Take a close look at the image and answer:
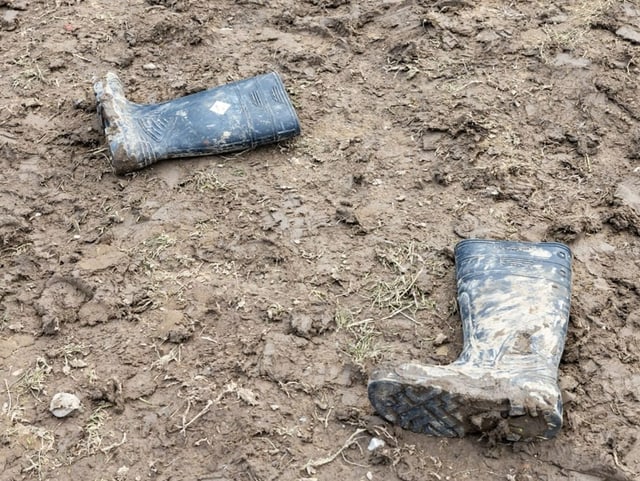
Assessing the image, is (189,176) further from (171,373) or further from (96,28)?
(96,28)

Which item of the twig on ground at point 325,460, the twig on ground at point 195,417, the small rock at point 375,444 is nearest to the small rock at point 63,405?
the twig on ground at point 195,417

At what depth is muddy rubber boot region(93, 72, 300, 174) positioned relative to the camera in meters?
2.88

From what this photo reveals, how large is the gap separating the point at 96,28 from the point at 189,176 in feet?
3.65

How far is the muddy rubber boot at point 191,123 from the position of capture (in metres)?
2.88

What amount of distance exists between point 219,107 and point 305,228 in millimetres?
641

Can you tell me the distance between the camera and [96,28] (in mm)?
3582

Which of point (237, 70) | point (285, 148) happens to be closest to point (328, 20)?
point (237, 70)

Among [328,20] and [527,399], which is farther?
[328,20]

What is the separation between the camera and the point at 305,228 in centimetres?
267

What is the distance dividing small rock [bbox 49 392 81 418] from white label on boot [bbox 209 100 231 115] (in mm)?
1224

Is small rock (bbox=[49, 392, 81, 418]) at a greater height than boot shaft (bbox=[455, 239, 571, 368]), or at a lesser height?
lesser

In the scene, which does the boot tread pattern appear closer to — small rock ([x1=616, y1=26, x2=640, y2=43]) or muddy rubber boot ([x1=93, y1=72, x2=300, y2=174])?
muddy rubber boot ([x1=93, y1=72, x2=300, y2=174])

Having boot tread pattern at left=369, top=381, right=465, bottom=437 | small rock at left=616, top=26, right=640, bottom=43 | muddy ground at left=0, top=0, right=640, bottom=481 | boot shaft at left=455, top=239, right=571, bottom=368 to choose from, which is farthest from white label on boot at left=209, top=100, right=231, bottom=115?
small rock at left=616, top=26, right=640, bottom=43

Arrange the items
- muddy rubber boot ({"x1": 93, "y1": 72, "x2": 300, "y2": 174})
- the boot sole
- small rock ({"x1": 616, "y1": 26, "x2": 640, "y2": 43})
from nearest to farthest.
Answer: the boot sole, muddy rubber boot ({"x1": 93, "y1": 72, "x2": 300, "y2": 174}), small rock ({"x1": 616, "y1": 26, "x2": 640, "y2": 43})
